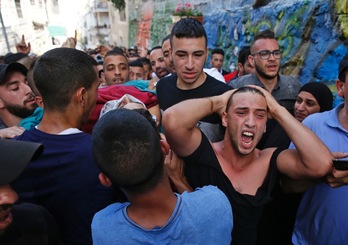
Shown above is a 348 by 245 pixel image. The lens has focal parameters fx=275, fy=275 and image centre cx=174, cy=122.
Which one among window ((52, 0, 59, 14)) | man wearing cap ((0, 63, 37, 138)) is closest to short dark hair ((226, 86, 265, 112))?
man wearing cap ((0, 63, 37, 138))

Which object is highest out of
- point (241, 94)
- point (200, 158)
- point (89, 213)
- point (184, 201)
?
point (241, 94)

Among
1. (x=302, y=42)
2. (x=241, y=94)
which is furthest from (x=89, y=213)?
(x=302, y=42)

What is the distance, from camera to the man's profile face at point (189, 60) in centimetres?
245

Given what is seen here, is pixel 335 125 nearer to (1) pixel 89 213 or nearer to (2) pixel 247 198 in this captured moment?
(2) pixel 247 198

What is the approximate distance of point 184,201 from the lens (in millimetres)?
1211

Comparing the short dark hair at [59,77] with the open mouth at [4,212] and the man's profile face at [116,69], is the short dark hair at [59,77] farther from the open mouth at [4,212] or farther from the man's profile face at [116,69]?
the man's profile face at [116,69]

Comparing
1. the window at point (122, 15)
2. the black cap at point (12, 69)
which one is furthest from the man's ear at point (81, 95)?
the window at point (122, 15)

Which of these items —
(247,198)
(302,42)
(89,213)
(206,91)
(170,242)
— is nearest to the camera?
(170,242)

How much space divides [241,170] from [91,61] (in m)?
1.22

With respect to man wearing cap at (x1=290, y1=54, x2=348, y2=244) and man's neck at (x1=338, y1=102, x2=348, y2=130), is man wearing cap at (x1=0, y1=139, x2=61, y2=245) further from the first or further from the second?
man's neck at (x1=338, y1=102, x2=348, y2=130)

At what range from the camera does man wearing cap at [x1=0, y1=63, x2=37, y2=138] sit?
2518 millimetres

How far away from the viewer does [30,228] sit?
1255 millimetres

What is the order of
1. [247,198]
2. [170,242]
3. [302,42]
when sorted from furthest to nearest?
[302,42] → [247,198] → [170,242]

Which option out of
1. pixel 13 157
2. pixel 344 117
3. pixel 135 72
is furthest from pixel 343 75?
pixel 135 72
